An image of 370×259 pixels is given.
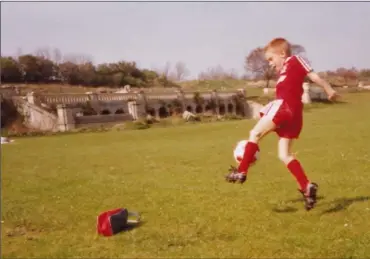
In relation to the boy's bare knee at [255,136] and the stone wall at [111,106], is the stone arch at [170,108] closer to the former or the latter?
the stone wall at [111,106]

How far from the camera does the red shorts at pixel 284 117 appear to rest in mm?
6547

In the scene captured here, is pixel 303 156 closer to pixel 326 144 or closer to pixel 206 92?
pixel 326 144

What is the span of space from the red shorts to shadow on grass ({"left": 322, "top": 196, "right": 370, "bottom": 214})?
53.3 inches

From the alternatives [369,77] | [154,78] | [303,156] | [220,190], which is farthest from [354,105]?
[154,78]

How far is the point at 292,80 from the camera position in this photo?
658cm

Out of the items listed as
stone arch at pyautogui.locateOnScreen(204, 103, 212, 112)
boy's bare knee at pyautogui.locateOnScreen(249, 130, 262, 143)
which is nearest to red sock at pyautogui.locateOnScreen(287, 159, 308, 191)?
boy's bare knee at pyautogui.locateOnScreen(249, 130, 262, 143)

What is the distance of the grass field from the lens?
18.6 ft

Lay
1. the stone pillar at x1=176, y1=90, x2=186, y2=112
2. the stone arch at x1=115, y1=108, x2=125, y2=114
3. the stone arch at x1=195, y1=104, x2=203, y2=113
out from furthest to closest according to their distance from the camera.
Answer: the stone arch at x1=195, y1=104, x2=203, y2=113 → the stone pillar at x1=176, y1=90, x2=186, y2=112 → the stone arch at x1=115, y1=108, x2=125, y2=114

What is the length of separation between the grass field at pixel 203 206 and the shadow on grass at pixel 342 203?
0.6 inches

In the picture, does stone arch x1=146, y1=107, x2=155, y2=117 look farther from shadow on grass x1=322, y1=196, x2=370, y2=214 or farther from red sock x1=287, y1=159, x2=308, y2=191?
red sock x1=287, y1=159, x2=308, y2=191

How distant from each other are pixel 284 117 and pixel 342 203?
201cm

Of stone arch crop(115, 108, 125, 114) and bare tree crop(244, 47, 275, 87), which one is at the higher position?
bare tree crop(244, 47, 275, 87)

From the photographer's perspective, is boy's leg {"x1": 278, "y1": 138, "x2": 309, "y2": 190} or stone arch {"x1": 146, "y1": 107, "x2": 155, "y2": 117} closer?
boy's leg {"x1": 278, "y1": 138, "x2": 309, "y2": 190}

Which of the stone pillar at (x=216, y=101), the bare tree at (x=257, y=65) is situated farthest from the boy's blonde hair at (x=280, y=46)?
the stone pillar at (x=216, y=101)
